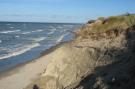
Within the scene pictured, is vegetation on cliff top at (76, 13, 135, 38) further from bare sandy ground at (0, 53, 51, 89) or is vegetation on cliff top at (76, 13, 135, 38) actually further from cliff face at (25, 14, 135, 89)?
bare sandy ground at (0, 53, 51, 89)

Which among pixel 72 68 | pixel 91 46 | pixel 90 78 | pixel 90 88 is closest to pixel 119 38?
pixel 91 46

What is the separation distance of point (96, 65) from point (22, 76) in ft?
50.4

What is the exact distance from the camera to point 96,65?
915cm

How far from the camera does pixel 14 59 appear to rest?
33938 mm

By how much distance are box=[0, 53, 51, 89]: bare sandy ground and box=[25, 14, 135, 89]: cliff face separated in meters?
9.76

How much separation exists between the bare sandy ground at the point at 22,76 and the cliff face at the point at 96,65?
9764 millimetres

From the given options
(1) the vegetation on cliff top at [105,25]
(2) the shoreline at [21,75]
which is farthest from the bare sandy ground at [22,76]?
(1) the vegetation on cliff top at [105,25]

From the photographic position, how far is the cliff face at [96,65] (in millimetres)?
6926

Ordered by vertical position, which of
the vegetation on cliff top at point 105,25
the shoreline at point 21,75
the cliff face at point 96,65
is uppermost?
the vegetation on cliff top at point 105,25

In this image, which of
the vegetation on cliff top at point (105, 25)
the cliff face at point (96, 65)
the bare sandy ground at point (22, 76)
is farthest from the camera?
the bare sandy ground at point (22, 76)

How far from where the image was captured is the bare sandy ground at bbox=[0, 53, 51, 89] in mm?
20781

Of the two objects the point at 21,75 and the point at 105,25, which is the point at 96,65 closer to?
the point at 105,25

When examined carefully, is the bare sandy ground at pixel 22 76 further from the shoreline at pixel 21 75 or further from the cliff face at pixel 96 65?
the cliff face at pixel 96 65

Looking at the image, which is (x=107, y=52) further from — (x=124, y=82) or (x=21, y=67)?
(x=21, y=67)
